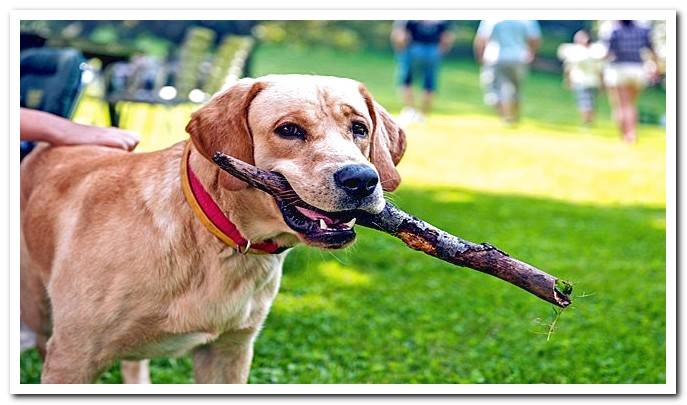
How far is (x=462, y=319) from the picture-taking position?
5.36 m

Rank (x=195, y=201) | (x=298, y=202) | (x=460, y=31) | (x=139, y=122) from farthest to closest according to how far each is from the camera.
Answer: (x=460, y=31)
(x=139, y=122)
(x=195, y=201)
(x=298, y=202)

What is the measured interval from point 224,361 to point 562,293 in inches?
50.1

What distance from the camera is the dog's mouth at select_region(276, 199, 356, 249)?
2.80 meters

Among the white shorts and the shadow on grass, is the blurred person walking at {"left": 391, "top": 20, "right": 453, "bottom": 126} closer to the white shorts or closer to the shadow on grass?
the white shorts

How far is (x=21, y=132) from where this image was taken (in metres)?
3.87

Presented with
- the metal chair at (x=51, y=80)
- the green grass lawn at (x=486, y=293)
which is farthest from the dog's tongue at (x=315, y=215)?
the metal chair at (x=51, y=80)

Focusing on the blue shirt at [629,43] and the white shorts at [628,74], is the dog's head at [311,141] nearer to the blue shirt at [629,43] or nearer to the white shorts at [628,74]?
the blue shirt at [629,43]

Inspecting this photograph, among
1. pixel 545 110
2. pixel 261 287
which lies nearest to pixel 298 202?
pixel 261 287

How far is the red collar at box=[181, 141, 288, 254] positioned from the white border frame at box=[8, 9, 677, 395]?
2.01 ft

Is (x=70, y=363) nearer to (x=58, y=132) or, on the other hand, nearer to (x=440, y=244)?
(x=58, y=132)
